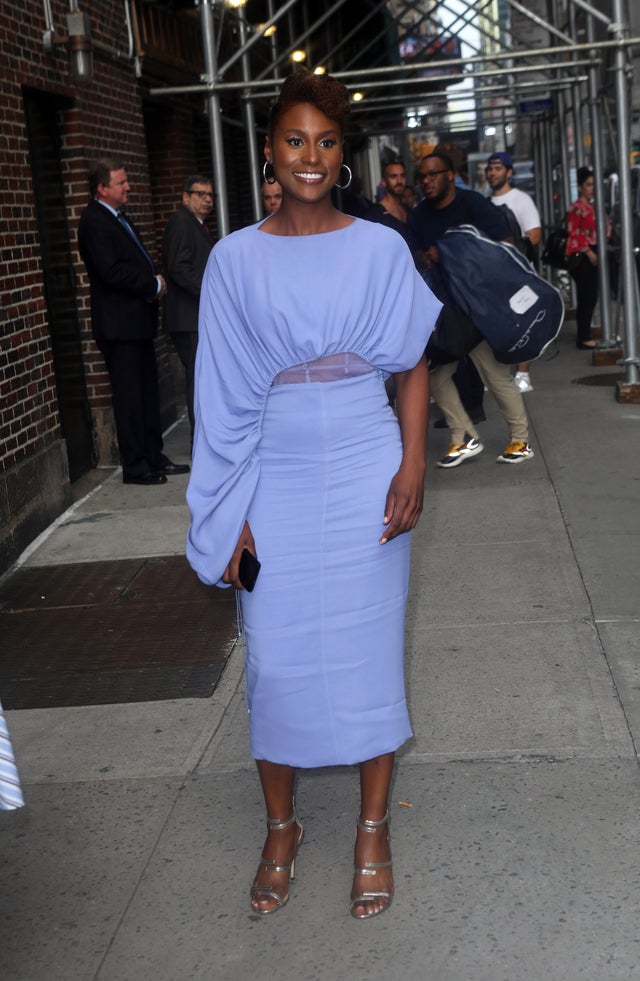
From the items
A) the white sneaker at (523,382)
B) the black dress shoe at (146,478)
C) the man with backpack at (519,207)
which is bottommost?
the black dress shoe at (146,478)

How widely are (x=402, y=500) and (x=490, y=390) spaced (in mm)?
5110

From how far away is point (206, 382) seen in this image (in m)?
3.28

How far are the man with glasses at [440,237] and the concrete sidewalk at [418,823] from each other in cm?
233

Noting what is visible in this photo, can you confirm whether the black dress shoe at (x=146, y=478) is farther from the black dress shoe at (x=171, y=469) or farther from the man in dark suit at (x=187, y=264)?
the man in dark suit at (x=187, y=264)

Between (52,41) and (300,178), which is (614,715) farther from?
(52,41)

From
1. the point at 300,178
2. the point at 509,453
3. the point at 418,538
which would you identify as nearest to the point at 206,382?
the point at 300,178

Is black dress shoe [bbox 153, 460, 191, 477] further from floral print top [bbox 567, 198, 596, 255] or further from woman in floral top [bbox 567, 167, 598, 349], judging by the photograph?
floral print top [bbox 567, 198, 596, 255]

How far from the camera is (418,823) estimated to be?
3727 mm

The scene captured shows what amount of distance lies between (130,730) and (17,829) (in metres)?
0.75

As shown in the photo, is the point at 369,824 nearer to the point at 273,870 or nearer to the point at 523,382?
the point at 273,870

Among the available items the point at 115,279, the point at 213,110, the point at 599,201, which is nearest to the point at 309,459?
the point at 115,279

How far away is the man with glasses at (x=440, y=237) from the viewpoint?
818 cm

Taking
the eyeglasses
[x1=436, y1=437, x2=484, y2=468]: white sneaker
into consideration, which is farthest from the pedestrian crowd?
[x1=436, y1=437, x2=484, y2=468]: white sneaker

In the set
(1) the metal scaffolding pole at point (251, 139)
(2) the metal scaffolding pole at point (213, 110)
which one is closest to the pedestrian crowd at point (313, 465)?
(2) the metal scaffolding pole at point (213, 110)
